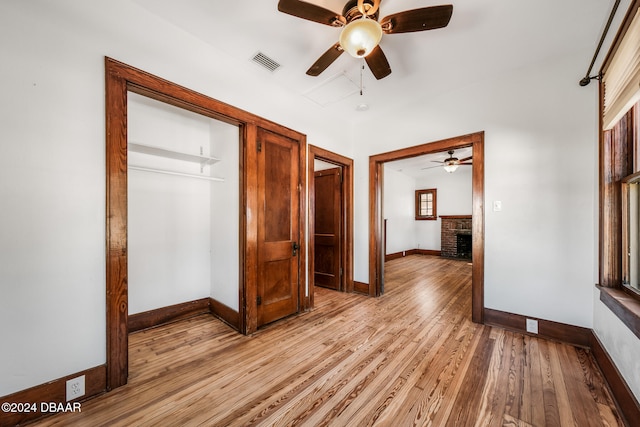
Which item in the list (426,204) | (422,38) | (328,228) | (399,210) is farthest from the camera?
(426,204)

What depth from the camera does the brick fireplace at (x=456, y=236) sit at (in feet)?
24.5

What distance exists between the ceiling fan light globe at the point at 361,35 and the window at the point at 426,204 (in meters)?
7.54

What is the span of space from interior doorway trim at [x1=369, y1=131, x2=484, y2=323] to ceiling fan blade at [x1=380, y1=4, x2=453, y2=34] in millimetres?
1684

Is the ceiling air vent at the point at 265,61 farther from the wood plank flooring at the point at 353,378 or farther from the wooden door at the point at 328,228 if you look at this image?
the wood plank flooring at the point at 353,378

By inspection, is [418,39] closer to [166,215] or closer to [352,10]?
[352,10]

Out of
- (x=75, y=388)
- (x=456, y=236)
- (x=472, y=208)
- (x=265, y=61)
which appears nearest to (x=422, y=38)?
(x=265, y=61)

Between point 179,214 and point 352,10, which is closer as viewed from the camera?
point 352,10

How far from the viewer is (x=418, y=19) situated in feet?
5.59

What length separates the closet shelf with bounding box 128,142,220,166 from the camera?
259 centimetres

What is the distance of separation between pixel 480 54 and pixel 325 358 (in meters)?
3.32

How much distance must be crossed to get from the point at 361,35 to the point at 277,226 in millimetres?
2062

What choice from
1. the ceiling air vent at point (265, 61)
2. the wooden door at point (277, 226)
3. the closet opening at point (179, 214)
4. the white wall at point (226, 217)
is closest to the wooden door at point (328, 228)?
the wooden door at point (277, 226)

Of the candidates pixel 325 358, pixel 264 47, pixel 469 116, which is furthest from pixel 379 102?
pixel 325 358

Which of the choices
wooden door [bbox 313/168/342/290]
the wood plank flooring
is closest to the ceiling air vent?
wooden door [bbox 313/168/342/290]
